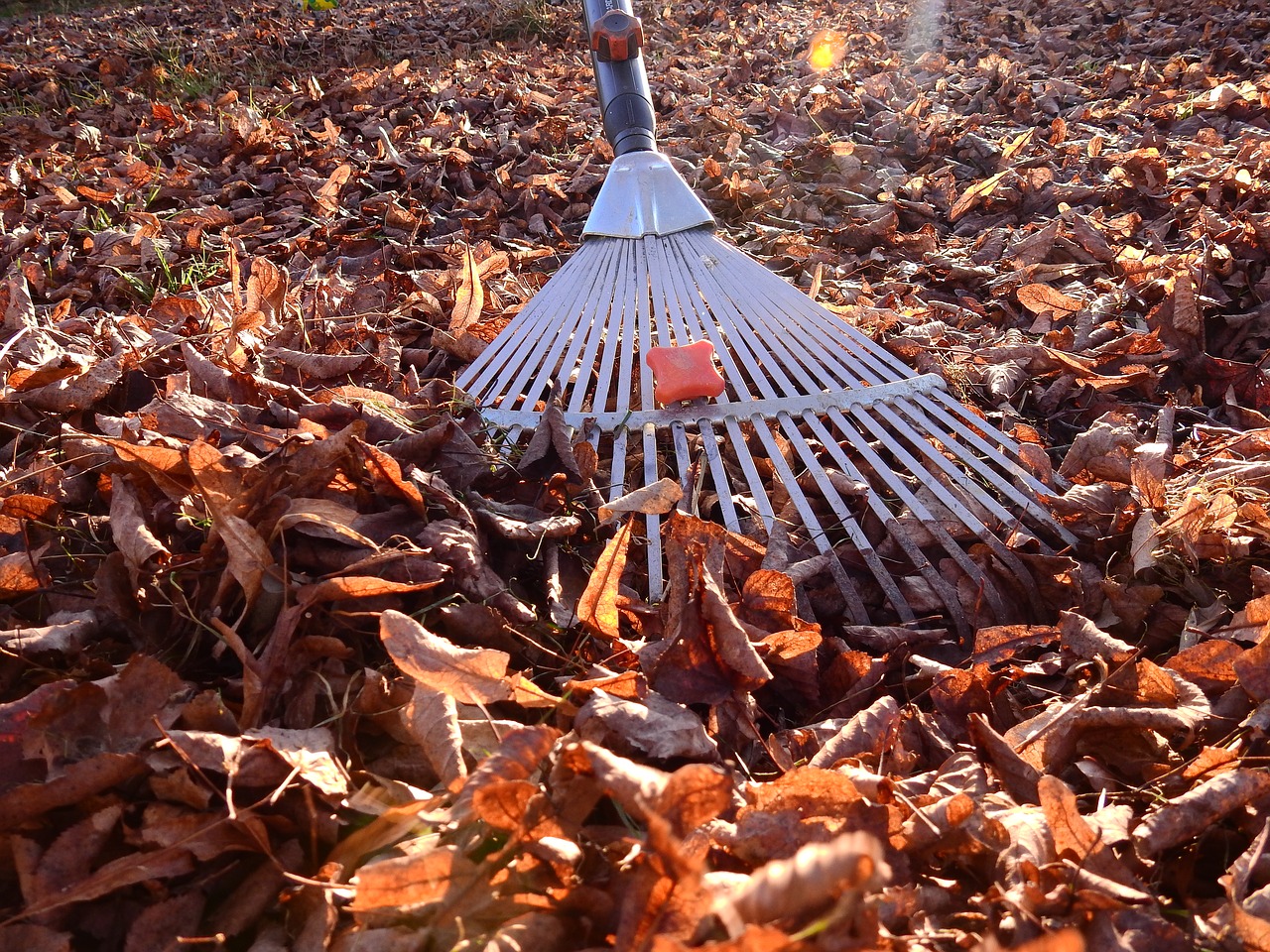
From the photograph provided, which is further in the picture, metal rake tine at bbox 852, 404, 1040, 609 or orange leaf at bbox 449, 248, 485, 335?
orange leaf at bbox 449, 248, 485, 335

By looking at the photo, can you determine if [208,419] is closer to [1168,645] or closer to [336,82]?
[1168,645]

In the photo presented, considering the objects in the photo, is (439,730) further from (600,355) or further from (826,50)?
(826,50)

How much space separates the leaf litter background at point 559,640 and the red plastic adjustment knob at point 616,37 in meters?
0.63

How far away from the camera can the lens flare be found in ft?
15.3

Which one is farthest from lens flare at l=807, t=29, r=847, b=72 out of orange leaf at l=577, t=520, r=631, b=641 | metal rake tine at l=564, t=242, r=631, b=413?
orange leaf at l=577, t=520, r=631, b=641

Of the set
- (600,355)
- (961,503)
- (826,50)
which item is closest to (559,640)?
(961,503)

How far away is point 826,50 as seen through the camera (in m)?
4.91

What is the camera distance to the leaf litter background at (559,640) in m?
0.84

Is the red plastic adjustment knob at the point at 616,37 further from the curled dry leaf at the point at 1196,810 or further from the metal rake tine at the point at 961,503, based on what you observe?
the curled dry leaf at the point at 1196,810

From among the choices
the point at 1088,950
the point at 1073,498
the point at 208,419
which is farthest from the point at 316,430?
the point at 1073,498

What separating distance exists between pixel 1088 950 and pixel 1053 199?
107 inches

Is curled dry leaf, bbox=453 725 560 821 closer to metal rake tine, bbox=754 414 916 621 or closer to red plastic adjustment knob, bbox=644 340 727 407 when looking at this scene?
metal rake tine, bbox=754 414 916 621

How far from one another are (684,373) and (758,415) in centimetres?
18

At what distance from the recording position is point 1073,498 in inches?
62.1
